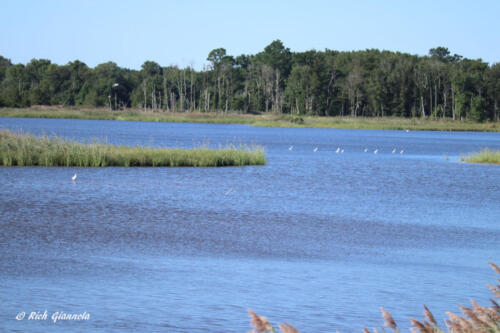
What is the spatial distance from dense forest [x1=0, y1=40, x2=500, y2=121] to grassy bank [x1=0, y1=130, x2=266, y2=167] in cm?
8071

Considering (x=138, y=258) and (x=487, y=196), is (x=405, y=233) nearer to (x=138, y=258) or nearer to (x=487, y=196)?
(x=138, y=258)

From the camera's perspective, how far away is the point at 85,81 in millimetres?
136250

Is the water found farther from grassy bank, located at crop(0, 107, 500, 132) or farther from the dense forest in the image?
the dense forest

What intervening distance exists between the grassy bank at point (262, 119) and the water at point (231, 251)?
77103 mm

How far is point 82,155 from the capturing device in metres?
36.4

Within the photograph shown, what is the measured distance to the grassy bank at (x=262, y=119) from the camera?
110m

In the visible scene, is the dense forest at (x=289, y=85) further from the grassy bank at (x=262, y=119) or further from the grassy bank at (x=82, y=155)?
the grassy bank at (x=82, y=155)

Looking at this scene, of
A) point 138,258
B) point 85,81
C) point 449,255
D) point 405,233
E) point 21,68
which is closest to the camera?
point 138,258

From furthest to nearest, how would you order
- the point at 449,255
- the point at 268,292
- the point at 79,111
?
the point at 79,111 < the point at 449,255 < the point at 268,292

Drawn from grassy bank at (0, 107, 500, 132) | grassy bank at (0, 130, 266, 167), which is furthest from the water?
grassy bank at (0, 107, 500, 132)

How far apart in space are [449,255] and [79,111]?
370 ft

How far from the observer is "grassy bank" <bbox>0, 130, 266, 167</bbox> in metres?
35.3

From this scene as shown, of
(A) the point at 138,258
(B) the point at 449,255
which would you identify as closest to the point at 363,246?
(B) the point at 449,255

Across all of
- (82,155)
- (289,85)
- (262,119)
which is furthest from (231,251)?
(289,85)
